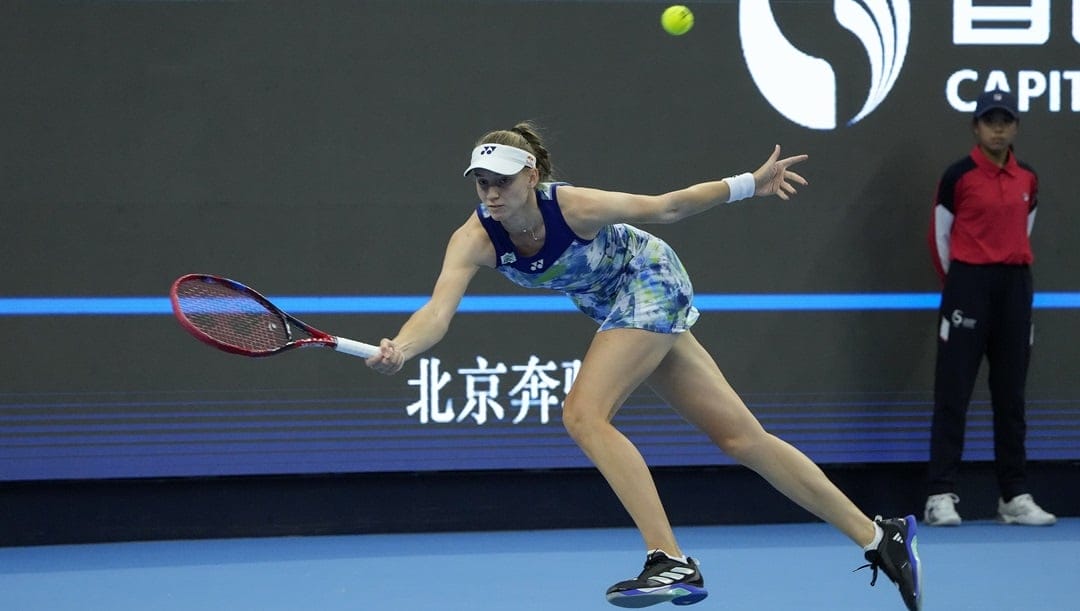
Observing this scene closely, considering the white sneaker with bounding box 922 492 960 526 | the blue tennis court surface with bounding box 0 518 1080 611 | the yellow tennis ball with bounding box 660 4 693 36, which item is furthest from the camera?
the white sneaker with bounding box 922 492 960 526

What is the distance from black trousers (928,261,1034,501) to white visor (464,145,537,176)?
3.36 metres

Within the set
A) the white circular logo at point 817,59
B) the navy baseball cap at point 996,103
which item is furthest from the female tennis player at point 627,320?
the navy baseball cap at point 996,103

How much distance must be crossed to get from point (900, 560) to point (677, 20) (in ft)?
9.43

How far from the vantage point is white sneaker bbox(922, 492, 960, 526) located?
752cm

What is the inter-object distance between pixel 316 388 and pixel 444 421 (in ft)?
2.13

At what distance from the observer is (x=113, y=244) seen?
7.09 m

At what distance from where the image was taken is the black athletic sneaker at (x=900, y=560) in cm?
519

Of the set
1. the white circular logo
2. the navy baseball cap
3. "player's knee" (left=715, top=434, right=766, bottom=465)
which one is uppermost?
the white circular logo

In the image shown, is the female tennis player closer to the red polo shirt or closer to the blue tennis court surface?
the blue tennis court surface

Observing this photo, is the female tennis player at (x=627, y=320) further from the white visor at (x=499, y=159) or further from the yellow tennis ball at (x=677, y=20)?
the yellow tennis ball at (x=677, y=20)

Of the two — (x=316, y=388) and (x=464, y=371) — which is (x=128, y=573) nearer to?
(x=316, y=388)

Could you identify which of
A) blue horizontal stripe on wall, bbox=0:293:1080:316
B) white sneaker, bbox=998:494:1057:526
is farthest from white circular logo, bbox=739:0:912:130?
white sneaker, bbox=998:494:1057:526

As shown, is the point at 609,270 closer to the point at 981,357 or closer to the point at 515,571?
the point at 515,571

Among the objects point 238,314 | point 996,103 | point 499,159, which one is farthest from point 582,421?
point 996,103
